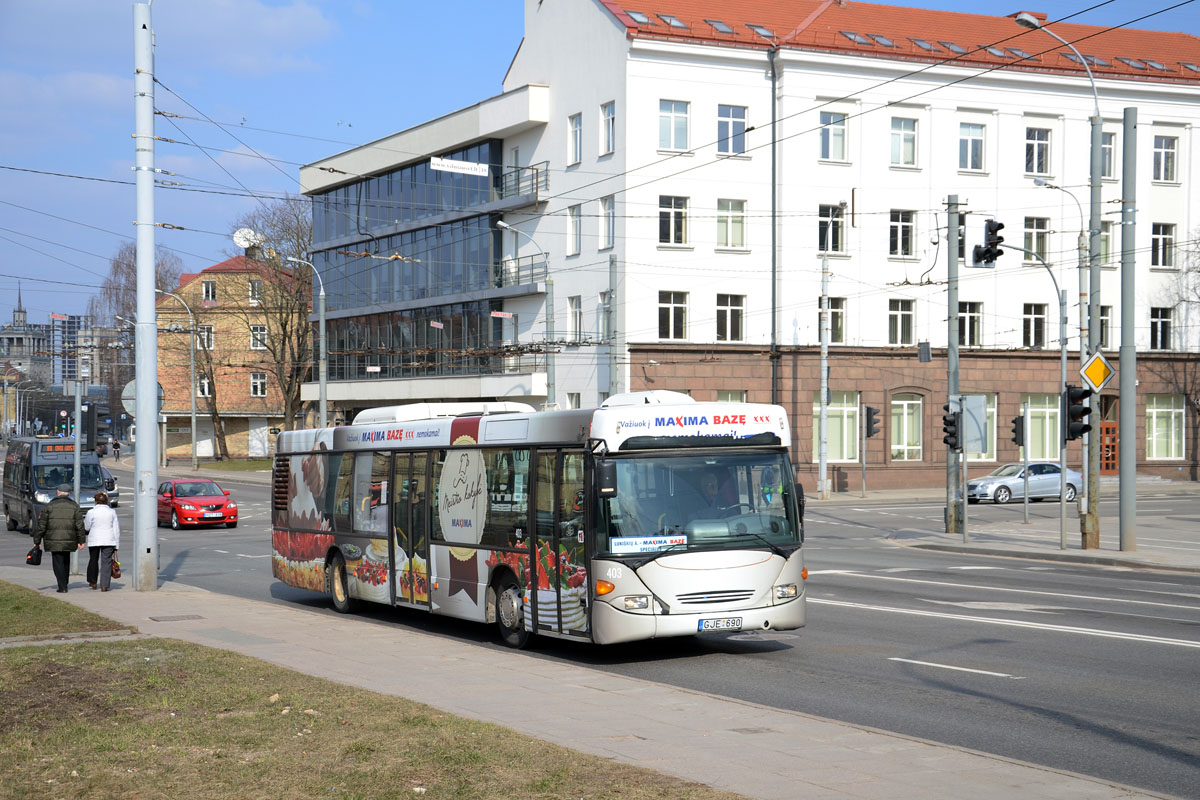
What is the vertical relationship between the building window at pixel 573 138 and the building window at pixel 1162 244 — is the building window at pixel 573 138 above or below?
above

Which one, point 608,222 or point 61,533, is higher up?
point 608,222

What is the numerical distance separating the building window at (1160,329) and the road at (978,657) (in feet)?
109

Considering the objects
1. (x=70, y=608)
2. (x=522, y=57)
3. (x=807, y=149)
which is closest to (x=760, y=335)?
(x=807, y=149)

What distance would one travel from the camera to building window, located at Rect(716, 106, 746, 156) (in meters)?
47.9

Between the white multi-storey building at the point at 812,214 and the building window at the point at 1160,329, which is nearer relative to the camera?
the white multi-storey building at the point at 812,214

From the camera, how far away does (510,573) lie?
1420cm

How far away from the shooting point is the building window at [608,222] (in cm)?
4750

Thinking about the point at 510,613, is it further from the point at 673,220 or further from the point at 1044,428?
the point at 1044,428

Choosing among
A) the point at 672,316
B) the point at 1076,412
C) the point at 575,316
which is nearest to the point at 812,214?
the point at 672,316


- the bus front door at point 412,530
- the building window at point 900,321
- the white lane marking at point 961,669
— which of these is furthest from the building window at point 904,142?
the white lane marking at point 961,669

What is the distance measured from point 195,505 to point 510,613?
26.0m

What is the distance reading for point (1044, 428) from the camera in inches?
2106

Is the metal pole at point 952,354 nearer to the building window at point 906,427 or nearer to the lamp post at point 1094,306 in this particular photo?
the lamp post at point 1094,306

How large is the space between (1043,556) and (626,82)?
26680 mm
